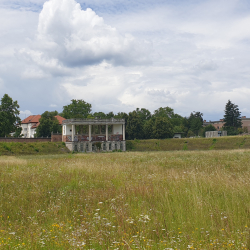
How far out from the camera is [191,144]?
65.7 metres

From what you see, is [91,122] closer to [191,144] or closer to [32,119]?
[191,144]

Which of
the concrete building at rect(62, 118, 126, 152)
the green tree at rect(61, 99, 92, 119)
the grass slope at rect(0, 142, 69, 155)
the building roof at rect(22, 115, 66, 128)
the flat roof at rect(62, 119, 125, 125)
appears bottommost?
the grass slope at rect(0, 142, 69, 155)

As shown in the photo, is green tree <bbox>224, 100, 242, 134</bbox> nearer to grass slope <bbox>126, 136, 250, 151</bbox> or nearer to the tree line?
the tree line

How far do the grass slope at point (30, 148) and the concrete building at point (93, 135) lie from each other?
353 cm

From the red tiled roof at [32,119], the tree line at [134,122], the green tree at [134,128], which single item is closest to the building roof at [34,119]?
the red tiled roof at [32,119]

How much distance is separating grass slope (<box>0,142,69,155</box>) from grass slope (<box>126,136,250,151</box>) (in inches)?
720

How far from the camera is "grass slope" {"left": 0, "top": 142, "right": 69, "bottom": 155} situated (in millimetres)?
47184

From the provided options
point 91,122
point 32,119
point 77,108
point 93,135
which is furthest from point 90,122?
point 32,119

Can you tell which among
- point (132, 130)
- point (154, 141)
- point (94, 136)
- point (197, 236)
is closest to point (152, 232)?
point (197, 236)

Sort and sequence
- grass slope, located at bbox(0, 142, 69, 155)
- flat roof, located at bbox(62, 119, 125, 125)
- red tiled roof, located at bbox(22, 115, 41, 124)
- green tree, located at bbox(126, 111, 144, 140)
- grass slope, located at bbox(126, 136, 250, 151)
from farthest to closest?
1. red tiled roof, located at bbox(22, 115, 41, 124)
2. green tree, located at bbox(126, 111, 144, 140)
3. grass slope, located at bbox(126, 136, 250, 151)
4. flat roof, located at bbox(62, 119, 125, 125)
5. grass slope, located at bbox(0, 142, 69, 155)

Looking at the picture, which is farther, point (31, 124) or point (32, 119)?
point (32, 119)

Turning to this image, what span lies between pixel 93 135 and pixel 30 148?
16.6m

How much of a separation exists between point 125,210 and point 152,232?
1304 mm

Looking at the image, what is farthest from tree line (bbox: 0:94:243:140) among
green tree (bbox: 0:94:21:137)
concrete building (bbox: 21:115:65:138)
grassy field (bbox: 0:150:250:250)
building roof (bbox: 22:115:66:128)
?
grassy field (bbox: 0:150:250:250)
